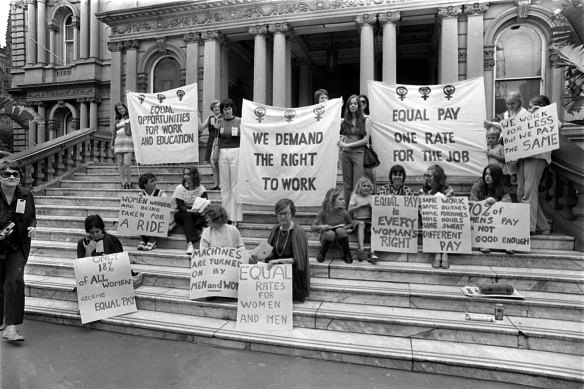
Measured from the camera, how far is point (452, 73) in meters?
13.5

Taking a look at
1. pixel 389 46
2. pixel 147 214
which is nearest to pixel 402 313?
pixel 147 214

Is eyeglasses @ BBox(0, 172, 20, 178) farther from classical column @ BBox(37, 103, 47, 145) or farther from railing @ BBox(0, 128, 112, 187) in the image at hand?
classical column @ BBox(37, 103, 47, 145)

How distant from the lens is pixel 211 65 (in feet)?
51.3

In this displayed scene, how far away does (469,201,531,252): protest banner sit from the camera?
5.48 meters

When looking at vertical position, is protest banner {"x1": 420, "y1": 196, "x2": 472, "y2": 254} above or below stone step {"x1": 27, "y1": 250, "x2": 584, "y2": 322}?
above

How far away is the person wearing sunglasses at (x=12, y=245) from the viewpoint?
4473mm

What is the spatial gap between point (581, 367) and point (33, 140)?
96.1 ft

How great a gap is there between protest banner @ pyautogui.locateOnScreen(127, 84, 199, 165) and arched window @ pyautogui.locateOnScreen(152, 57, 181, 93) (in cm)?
902

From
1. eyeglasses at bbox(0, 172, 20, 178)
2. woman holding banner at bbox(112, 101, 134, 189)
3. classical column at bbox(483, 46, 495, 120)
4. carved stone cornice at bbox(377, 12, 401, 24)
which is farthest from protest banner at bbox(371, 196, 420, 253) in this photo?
carved stone cornice at bbox(377, 12, 401, 24)

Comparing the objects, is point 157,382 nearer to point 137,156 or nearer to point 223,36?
point 137,156

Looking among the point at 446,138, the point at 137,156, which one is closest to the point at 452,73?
the point at 446,138

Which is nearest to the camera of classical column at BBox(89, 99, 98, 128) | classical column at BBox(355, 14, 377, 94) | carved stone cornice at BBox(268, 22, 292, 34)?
classical column at BBox(355, 14, 377, 94)

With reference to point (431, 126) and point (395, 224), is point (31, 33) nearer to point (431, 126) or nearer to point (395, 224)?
point (431, 126)

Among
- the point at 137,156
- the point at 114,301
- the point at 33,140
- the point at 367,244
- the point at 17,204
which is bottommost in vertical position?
the point at 114,301
